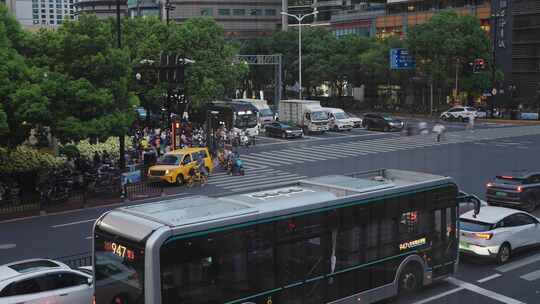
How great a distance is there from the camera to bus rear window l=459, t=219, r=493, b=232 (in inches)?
607

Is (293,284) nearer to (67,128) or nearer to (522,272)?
(522,272)

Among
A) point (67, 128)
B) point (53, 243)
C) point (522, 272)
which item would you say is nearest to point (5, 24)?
point (67, 128)

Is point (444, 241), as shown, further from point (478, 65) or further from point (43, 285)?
point (478, 65)

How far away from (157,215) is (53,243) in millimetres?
10508

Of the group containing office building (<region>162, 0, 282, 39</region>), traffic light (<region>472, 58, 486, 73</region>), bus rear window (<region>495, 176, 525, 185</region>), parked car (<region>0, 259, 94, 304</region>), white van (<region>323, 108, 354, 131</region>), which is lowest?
parked car (<region>0, 259, 94, 304</region>)

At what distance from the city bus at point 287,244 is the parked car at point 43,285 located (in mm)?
2063

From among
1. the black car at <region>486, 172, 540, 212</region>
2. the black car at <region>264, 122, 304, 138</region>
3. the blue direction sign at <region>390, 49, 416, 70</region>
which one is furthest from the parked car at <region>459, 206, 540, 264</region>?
the blue direction sign at <region>390, 49, 416, 70</region>

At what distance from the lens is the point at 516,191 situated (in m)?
21.4

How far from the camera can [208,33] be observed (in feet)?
158

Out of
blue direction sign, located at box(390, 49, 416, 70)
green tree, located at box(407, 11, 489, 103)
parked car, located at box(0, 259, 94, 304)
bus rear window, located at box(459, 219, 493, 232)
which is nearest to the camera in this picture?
parked car, located at box(0, 259, 94, 304)

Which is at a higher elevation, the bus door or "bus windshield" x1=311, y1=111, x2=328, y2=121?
"bus windshield" x1=311, y1=111, x2=328, y2=121

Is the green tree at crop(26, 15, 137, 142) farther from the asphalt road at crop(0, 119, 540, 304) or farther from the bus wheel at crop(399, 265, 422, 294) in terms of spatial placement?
A: the bus wheel at crop(399, 265, 422, 294)

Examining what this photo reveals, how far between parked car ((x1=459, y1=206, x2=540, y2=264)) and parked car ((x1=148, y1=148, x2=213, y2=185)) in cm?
1565

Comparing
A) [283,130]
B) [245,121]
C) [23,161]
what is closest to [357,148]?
[283,130]
